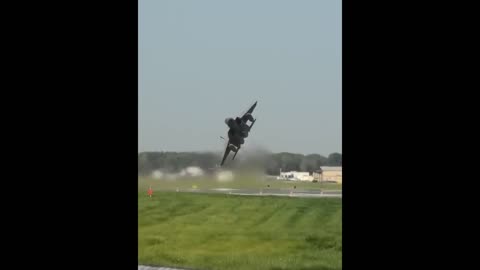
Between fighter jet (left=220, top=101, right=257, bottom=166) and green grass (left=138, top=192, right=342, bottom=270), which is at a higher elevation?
fighter jet (left=220, top=101, right=257, bottom=166)

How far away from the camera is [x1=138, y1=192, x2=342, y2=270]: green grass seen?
5820 mm

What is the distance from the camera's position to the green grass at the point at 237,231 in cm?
582

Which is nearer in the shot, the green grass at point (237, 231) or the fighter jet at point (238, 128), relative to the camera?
the fighter jet at point (238, 128)

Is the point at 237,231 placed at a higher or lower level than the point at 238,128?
lower

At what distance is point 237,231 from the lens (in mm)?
6410

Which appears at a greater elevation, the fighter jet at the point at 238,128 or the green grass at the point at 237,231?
the fighter jet at the point at 238,128

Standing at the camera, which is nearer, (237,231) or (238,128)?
(238,128)

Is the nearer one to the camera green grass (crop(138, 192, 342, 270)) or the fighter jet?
the fighter jet
